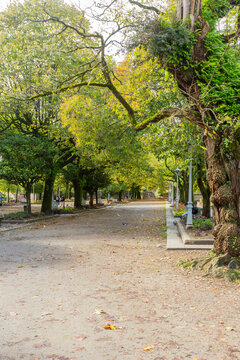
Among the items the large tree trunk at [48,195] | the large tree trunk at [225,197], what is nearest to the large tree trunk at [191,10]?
the large tree trunk at [225,197]

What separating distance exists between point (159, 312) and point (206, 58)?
5565 mm

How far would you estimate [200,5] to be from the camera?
7645 millimetres

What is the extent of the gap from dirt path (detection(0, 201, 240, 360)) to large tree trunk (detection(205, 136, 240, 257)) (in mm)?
1071

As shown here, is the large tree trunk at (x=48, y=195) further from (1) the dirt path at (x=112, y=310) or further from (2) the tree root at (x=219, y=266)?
(2) the tree root at (x=219, y=266)

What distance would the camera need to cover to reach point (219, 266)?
6973 mm

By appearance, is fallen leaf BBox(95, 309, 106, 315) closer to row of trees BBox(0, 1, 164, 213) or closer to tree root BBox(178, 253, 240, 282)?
tree root BBox(178, 253, 240, 282)

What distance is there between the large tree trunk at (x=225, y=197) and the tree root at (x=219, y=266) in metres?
0.18

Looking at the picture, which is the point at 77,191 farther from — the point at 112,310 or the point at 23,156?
the point at 112,310

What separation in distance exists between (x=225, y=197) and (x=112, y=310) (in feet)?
12.2

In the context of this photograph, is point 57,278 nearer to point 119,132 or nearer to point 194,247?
point 194,247

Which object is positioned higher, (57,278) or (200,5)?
(200,5)

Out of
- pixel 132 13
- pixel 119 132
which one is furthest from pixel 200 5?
pixel 119 132

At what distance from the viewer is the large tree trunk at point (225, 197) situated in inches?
285

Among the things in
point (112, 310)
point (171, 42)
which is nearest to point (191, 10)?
point (171, 42)
